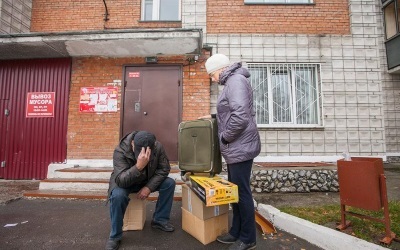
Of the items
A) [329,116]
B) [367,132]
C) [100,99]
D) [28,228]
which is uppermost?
[100,99]

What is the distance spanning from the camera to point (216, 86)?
20.6 feet

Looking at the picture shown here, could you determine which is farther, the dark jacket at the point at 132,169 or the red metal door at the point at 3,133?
the red metal door at the point at 3,133

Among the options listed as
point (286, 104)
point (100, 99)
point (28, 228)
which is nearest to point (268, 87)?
point (286, 104)

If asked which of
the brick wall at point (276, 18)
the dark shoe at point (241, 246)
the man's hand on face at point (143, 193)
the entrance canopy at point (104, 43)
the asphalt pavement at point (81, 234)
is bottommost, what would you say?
the asphalt pavement at point (81, 234)

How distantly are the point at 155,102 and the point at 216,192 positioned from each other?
14.3ft

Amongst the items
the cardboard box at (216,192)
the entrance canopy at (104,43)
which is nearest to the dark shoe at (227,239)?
the cardboard box at (216,192)

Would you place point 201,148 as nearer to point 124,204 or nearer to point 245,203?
point 245,203

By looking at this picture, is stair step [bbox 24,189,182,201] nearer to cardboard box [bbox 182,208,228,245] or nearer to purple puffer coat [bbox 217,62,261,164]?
cardboard box [bbox 182,208,228,245]

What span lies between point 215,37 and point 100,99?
3.49 metres

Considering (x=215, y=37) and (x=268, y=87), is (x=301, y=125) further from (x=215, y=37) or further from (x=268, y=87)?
(x=215, y=37)

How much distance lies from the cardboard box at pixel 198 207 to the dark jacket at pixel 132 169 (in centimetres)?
38

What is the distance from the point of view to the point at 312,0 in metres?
6.60

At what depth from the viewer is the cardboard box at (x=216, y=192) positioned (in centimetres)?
225

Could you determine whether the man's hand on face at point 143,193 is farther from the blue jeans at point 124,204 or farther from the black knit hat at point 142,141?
the black knit hat at point 142,141
